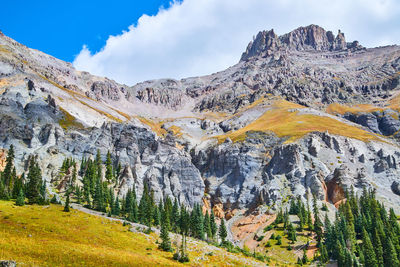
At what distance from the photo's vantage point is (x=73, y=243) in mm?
57625

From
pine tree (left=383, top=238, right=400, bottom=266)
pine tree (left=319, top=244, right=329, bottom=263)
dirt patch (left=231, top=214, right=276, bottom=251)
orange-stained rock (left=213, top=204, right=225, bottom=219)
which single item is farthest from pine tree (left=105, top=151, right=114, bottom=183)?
pine tree (left=383, top=238, right=400, bottom=266)

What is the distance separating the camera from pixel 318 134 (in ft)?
651

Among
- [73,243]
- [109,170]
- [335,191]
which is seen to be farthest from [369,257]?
[109,170]

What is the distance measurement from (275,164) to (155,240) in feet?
380

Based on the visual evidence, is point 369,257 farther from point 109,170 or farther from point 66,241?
point 109,170

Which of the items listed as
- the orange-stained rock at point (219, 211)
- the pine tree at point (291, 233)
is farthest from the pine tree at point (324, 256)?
the orange-stained rock at point (219, 211)

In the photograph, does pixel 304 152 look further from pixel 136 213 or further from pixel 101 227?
pixel 101 227

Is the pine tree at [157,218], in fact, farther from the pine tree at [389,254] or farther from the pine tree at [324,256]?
the pine tree at [389,254]

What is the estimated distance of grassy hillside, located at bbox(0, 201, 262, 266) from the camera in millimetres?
46625

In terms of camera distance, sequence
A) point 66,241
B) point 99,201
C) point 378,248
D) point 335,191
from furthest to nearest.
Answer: point 335,191 → point 99,201 → point 378,248 → point 66,241

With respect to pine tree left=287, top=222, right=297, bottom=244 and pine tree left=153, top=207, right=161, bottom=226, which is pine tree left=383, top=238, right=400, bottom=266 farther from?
pine tree left=153, top=207, right=161, bottom=226

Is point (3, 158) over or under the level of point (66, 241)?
over

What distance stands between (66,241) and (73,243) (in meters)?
1.68

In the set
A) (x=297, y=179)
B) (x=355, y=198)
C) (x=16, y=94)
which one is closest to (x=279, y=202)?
(x=297, y=179)
